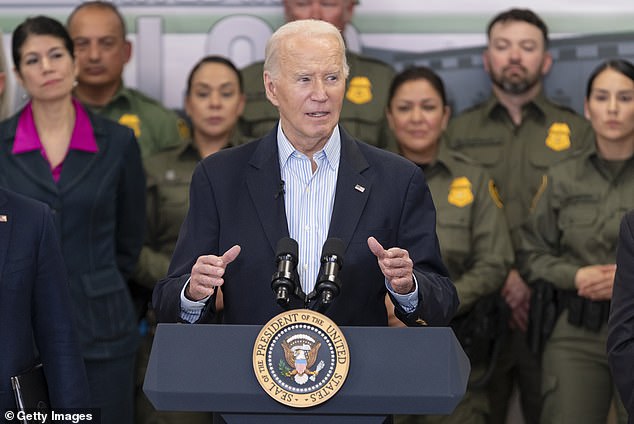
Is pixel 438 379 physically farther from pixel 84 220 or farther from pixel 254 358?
pixel 84 220

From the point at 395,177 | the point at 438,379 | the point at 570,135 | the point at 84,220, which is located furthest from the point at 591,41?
the point at 438,379

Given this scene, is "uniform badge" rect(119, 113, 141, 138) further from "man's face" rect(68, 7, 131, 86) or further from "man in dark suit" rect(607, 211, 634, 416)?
"man in dark suit" rect(607, 211, 634, 416)

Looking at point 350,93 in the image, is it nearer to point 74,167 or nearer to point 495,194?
point 495,194

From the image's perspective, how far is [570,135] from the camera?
6750 mm

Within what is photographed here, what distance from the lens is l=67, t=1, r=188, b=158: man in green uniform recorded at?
6.79 meters

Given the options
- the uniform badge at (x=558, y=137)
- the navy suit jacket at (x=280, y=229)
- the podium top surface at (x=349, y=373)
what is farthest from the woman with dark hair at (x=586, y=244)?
the podium top surface at (x=349, y=373)

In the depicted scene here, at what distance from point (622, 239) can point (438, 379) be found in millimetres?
828

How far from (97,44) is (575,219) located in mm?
2606

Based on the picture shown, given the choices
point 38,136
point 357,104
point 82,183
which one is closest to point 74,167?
point 82,183

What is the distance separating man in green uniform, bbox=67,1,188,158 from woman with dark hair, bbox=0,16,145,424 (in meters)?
0.99

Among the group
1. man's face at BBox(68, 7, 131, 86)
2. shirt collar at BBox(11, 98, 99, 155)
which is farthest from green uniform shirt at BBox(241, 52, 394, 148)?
shirt collar at BBox(11, 98, 99, 155)

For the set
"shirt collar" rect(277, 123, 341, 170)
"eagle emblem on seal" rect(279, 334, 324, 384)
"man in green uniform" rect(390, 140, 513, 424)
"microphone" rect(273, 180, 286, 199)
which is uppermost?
"shirt collar" rect(277, 123, 341, 170)

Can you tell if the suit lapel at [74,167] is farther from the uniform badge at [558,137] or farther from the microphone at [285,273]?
the microphone at [285,273]

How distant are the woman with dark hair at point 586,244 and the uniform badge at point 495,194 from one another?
20cm
